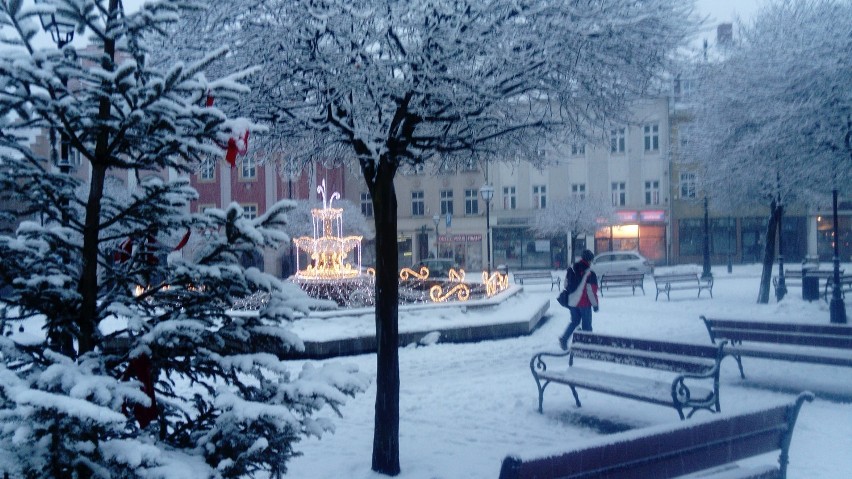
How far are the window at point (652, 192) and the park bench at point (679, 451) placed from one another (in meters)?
40.8

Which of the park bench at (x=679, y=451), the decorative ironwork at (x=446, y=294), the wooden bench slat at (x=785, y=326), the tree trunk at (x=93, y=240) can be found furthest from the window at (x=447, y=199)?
the tree trunk at (x=93, y=240)

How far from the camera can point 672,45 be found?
5504mm

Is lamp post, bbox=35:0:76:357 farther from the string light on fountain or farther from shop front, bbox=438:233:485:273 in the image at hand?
shop front, bbox=438:233:485:273

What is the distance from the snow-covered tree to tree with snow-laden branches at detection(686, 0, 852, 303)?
22.3 m

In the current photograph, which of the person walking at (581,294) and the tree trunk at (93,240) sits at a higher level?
the tree trunk at (93,240)

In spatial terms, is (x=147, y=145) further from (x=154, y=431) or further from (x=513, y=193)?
(x=513, y=193)

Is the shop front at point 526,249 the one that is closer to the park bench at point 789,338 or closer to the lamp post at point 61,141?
the park bench at point 789,338

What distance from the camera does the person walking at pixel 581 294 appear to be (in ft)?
37.0

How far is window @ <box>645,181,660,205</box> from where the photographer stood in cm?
4291

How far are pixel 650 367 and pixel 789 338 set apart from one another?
7.89 feet

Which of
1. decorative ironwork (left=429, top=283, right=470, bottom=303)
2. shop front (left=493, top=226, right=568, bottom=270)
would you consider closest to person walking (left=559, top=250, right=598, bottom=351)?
decorative ironwork (left=429, top=283, right=470, bottom=303)

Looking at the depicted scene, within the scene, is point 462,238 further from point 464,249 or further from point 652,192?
point 652,192

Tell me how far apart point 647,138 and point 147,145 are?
42.4 metres

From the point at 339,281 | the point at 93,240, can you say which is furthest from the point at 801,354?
the point at 339,281
